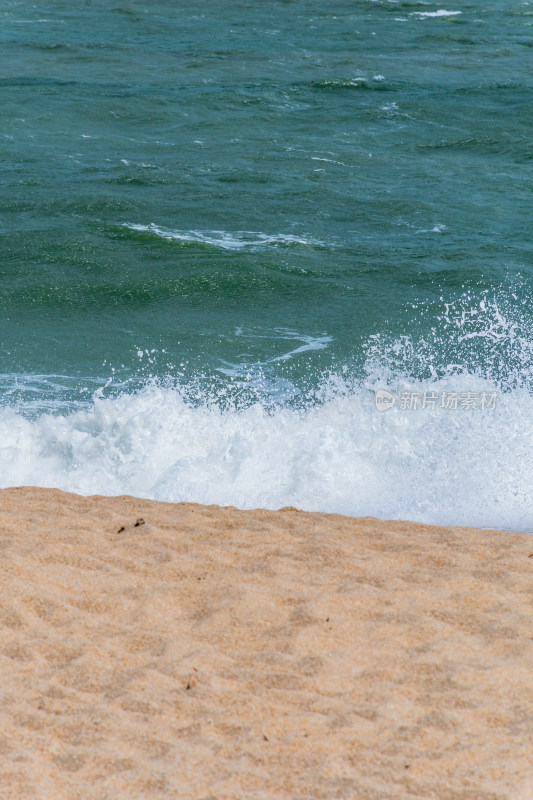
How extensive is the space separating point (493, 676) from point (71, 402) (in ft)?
19.2

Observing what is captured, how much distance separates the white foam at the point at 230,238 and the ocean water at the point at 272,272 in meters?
0.04

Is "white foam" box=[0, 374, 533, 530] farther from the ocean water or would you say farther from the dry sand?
the dry sand

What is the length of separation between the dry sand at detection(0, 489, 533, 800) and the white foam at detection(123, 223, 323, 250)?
23.8 ft

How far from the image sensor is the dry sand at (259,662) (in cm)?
320

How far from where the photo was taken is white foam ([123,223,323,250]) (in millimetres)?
12336

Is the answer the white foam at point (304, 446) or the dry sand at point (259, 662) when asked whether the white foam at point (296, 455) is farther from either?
the dry sand at point (259, 662)

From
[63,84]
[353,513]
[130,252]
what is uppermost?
[63,84]

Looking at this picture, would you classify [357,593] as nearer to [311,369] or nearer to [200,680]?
[200,680]

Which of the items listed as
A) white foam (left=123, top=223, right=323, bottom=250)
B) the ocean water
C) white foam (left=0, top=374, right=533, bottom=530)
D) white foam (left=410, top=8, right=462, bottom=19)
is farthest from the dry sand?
white foam (left=410, top=8, right=462, bottom=19)

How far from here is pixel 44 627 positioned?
419 centimetres

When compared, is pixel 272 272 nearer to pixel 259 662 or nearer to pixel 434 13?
pixel 259 662

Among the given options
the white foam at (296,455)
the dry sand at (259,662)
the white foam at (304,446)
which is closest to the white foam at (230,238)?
the white foam at (304,446)

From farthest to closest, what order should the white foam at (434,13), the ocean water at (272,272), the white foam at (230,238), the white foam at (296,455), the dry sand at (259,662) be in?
1. the white foam at (434,13)
2. the white foam at (230,238)
3. the ocean water at (272,272)
4. the white foam at (296,455)
5. the dry sand at (259,662)

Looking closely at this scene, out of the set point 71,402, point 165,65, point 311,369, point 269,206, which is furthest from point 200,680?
point 165,65
